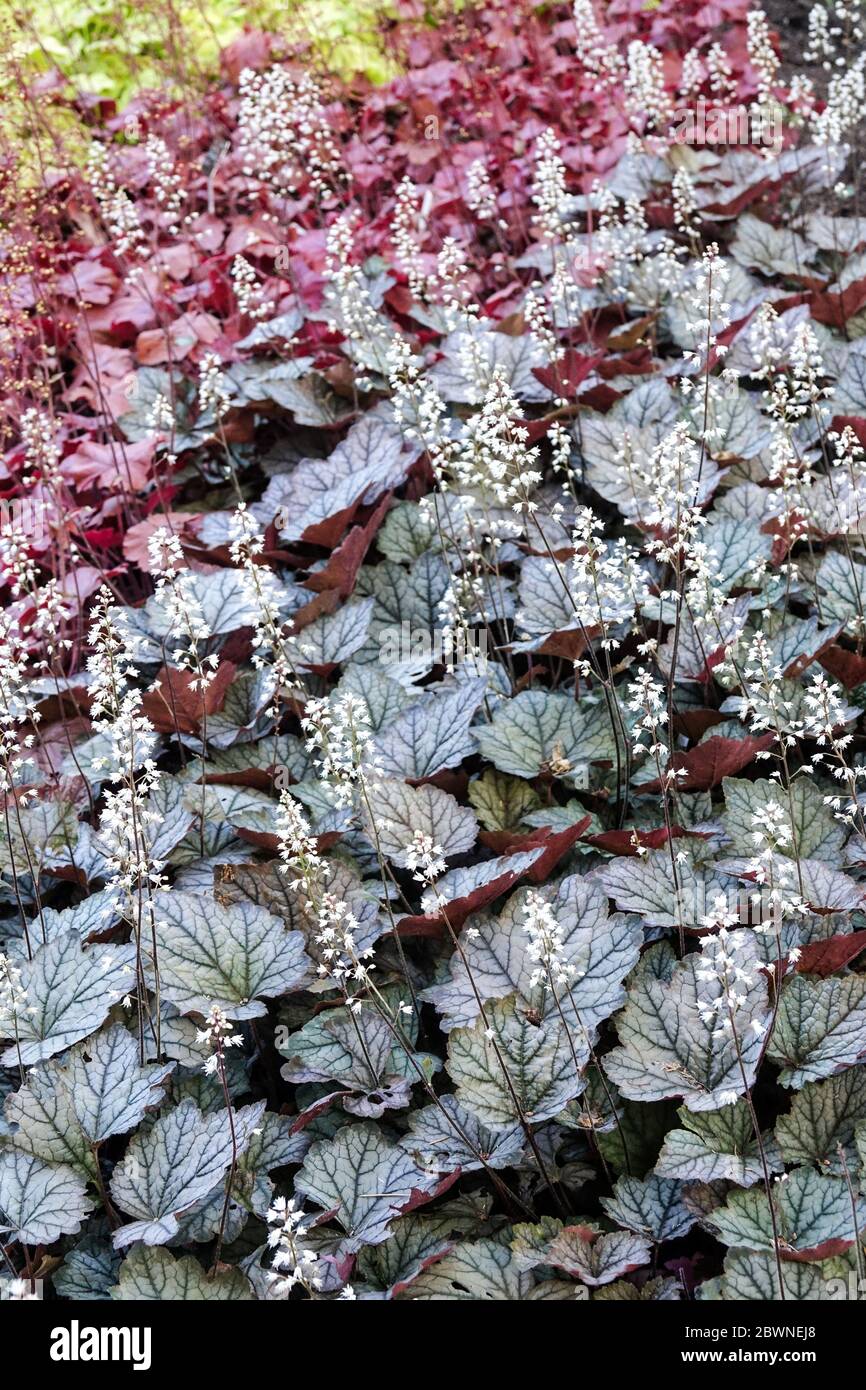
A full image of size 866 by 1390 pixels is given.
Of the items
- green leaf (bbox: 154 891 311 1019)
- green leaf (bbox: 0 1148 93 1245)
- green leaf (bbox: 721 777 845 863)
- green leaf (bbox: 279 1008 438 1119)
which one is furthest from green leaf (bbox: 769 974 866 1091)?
green leaf (bbox: 0 1148 93 1245)

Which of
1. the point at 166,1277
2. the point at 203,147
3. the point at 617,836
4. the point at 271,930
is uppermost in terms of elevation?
the point at 203,147

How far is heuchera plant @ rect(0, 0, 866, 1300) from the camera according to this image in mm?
2111

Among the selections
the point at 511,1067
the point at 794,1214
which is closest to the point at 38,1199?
the point at 511,1067

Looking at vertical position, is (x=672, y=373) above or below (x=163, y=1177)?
above

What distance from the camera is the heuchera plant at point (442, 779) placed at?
2.11 metres

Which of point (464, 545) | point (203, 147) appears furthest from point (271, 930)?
point (203, 147)

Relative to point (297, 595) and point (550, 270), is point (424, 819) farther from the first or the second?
point (550, 270)

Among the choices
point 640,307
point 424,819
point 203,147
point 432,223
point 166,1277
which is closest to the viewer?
point 166,1277

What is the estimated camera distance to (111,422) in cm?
421

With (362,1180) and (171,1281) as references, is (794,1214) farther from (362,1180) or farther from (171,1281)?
(171,1281)

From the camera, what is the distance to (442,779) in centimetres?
281

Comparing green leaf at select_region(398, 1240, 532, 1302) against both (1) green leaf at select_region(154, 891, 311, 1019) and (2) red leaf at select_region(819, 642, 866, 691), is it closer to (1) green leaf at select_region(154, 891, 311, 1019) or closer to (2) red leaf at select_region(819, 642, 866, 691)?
(1) green leaf at select_region(154, 891, 311, 1019)

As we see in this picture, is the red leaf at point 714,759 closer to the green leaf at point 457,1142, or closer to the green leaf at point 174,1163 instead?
the green leaf at point 457,1142

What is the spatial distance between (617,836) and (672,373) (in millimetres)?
1955
